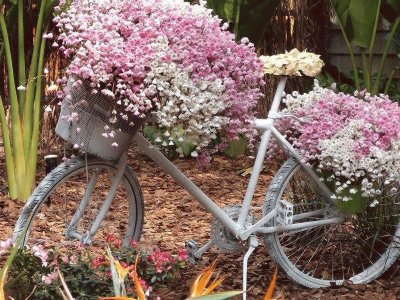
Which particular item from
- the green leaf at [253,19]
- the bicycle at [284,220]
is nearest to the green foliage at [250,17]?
the green leaf at [253,19]

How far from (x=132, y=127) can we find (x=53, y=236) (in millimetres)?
1536

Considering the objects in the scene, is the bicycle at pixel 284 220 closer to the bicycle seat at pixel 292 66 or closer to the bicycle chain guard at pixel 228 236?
the bicycle chain guard at pixel 228 236

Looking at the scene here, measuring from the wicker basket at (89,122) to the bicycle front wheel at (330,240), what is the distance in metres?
0.84

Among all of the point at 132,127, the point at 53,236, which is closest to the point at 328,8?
the point at 53,236

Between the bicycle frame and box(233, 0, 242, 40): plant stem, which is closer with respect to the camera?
the bicycle frame

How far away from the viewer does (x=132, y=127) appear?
3.35 metres

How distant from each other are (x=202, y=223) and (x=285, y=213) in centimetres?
146

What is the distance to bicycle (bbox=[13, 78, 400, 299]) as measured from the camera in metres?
3.54

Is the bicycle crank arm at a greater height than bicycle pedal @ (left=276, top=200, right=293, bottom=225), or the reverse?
bicycle pedal @ (left=276, top=200, right=293, bottom=225)

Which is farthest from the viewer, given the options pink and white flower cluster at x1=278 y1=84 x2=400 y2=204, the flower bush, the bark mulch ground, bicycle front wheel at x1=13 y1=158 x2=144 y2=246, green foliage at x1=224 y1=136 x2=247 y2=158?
green foliage at x1=224 y1=136 x2=247 y2=158

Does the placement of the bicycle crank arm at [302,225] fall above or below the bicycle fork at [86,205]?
below

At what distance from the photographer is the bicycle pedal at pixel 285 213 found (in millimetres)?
3766

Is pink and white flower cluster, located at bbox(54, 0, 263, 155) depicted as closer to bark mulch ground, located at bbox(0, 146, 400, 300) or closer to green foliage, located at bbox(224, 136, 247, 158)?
bark mulch ground, located at bbox(0, 146, 400, 300)

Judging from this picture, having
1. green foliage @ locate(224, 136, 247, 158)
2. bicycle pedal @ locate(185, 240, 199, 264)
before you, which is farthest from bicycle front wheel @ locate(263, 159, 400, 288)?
green foliage @ locate(224, 136, 247, 158)
